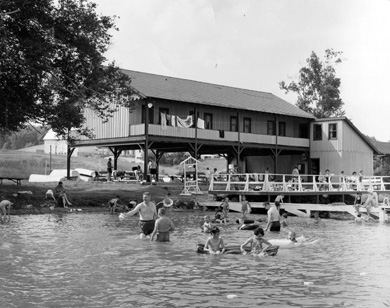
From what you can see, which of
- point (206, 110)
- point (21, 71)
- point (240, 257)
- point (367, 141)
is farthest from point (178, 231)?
point (367, 141)

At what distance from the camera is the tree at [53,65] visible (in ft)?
99.2

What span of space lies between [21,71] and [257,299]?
24507 millimetres

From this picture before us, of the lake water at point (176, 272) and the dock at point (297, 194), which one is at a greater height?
the dock at point (297, 194)

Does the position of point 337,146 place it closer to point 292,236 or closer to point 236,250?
point 292,236

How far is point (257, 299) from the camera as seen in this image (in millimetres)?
10633

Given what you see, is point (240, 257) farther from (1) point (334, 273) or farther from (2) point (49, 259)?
(2) point (49, 259)

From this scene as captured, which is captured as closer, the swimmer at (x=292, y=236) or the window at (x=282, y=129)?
the swimmer at (x=292, y=236)

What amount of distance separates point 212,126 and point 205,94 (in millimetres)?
3036

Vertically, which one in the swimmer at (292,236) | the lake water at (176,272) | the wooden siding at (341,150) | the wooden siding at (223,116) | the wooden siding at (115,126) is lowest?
the lake water at (176,272)

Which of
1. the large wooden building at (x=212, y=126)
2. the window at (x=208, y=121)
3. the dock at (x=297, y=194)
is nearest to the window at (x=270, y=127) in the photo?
the large wooden building at (x=212, y=126)

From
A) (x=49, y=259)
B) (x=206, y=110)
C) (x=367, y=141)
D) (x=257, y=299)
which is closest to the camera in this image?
(x=257, y=299)

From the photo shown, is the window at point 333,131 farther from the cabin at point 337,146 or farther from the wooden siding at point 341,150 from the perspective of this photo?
the wooden siding at point 341,150

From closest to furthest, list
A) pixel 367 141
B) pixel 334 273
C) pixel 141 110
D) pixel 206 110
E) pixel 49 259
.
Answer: pixel 334 273 < pixel 49 259 < pixel 141 110 < pixel 206 110 < pixel 367 141

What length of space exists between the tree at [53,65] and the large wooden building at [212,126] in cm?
307
